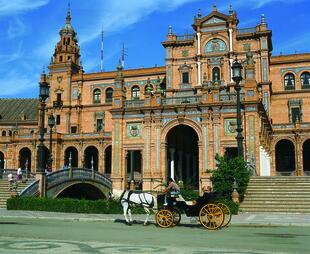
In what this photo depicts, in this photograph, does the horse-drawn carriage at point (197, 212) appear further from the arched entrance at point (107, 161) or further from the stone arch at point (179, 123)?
the arched entrance at point (107, 161)

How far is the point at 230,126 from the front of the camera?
36.6 m

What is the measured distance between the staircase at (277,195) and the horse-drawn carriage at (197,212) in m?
8.63

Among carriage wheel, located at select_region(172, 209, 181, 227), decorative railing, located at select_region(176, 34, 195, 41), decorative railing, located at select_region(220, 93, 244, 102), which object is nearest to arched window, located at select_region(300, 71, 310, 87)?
decorative railing, located at select_region(176, 34, 195, 41)

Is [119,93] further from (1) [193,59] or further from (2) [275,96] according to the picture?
(2) [275,96]

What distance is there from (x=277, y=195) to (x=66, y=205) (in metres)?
12.4

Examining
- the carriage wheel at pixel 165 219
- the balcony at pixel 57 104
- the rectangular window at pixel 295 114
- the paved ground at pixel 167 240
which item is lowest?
the paved ground at pixel 167 240

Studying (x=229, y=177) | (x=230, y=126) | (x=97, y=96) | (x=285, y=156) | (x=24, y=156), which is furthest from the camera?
(x=97, y=96)

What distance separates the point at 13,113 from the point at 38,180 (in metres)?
50.4

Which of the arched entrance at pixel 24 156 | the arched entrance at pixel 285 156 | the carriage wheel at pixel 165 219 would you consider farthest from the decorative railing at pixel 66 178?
the arched entrance at pixel 24 156

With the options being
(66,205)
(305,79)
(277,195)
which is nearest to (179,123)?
(277,195)

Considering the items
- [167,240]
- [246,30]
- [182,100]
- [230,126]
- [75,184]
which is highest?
[246,30]

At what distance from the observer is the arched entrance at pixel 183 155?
131ft

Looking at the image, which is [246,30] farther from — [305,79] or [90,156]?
[90,156]

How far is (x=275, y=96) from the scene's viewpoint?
57156 millimetres
